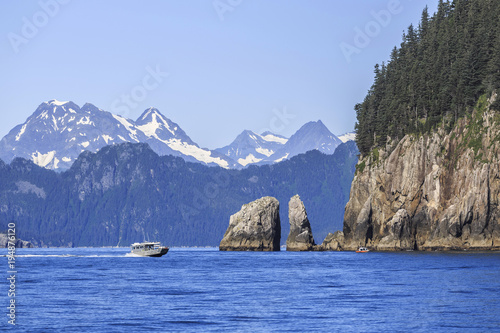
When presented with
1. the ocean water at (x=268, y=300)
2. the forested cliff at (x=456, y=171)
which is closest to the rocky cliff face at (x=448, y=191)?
the forested cliff at (x=456, y=171)

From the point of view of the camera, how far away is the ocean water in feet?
227

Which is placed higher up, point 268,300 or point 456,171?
point 456,171

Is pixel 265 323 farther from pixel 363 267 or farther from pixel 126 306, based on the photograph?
pixel 363 267

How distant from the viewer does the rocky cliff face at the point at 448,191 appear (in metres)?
169

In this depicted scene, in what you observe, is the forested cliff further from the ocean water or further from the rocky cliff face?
the ocean water

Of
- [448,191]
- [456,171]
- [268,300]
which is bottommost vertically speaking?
[268,300]

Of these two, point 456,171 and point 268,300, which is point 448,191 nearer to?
point 456,171

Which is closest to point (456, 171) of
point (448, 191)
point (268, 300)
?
point (448, 191)

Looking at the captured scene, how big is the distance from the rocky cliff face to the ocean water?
120ft

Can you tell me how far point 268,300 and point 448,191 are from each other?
334 ft

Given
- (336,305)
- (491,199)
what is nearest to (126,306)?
(336,305)

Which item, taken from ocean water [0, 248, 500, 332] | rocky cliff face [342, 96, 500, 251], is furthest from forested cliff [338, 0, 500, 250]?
ocean water [0, 248, 500, 332]

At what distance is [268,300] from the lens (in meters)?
87.9

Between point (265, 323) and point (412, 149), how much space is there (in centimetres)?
13290
